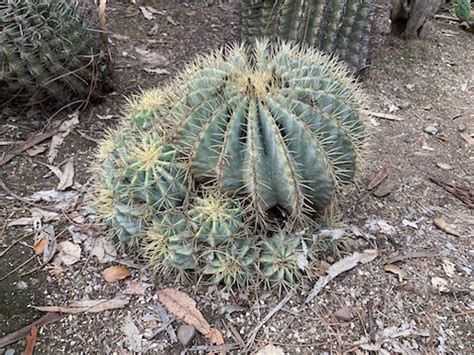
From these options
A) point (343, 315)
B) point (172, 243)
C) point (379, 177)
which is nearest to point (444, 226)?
point (379, 177)

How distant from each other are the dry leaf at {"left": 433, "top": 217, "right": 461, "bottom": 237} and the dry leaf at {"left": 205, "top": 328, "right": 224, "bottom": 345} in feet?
3.54

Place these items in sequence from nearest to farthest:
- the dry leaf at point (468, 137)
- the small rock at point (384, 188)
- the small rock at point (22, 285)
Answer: the small rock at point (22, 285), the small rock at point (384, 188), the dry leaf at point (468, 137)

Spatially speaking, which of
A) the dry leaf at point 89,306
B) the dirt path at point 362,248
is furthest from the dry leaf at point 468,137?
the dry leaf at point 89,306

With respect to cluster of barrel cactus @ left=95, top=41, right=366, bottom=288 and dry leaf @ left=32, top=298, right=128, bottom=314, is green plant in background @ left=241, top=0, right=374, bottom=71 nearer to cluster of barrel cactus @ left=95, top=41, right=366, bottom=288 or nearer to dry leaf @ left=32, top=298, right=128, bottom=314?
cluster of barrel cactus @ left=95, top=41, right=366, bottom=288

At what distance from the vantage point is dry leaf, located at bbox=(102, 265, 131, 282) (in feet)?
6.30

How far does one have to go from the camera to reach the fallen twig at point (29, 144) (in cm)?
251

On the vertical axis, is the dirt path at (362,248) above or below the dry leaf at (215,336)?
above

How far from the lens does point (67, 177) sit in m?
2.43

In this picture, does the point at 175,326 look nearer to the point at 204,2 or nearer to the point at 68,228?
the point at 68,228

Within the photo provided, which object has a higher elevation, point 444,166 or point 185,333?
point 444,166

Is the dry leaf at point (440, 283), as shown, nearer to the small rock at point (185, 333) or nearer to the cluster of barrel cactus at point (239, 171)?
the cluster of barrel cactus at point (239, 171)

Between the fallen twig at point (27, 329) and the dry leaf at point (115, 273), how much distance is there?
8.3 inches

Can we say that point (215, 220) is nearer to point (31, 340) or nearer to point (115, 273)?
point (115, 273)

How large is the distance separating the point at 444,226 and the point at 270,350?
100 centimetres
